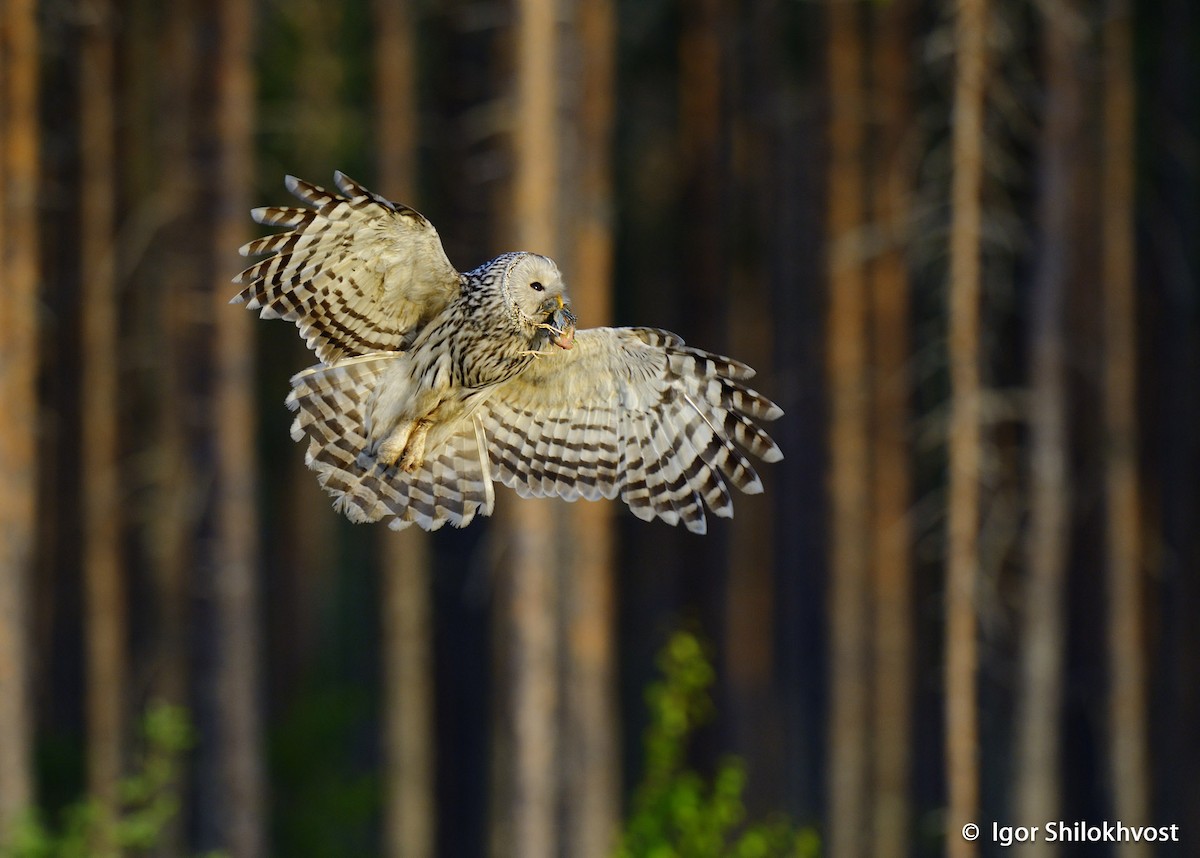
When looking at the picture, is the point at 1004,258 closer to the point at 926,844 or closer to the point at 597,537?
the point at 597,537

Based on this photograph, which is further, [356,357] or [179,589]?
[179,589]

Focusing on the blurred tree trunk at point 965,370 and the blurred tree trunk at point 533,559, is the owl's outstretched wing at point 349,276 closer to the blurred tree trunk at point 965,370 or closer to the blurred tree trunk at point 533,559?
the blurred tree trunk at point 533,559

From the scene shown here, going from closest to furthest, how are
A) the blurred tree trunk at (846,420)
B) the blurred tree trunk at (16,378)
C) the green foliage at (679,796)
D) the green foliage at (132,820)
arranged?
1. the green foliage at (679,796)
2. the green foliage at (132,820)
3. the blurred tree trunk at (16,378)
4. the blurred tree trunk at (846,420)

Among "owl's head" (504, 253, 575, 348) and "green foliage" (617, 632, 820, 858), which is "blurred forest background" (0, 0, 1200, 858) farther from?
"owl's head" (504, 253, 575, 348)

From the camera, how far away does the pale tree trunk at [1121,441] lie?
15.6m

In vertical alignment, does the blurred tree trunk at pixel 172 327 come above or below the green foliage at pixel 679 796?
above

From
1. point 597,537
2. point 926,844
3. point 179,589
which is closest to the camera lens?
point 597,537

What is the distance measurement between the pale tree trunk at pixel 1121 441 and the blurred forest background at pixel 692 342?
0.18 feet

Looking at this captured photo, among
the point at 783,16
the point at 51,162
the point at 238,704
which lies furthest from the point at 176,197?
the point at 783,16

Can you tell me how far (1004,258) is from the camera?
18.0 meters

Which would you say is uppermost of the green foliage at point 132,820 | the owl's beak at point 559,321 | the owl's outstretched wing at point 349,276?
the owl's outstretched wing at point 349,276

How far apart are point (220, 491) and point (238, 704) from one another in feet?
5.51

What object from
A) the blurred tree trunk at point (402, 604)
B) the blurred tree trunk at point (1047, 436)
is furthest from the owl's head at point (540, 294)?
the blurred tree trunk at point (402, 604)

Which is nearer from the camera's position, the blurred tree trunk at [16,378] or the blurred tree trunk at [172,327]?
the blurred tree trunk at [16,378]
